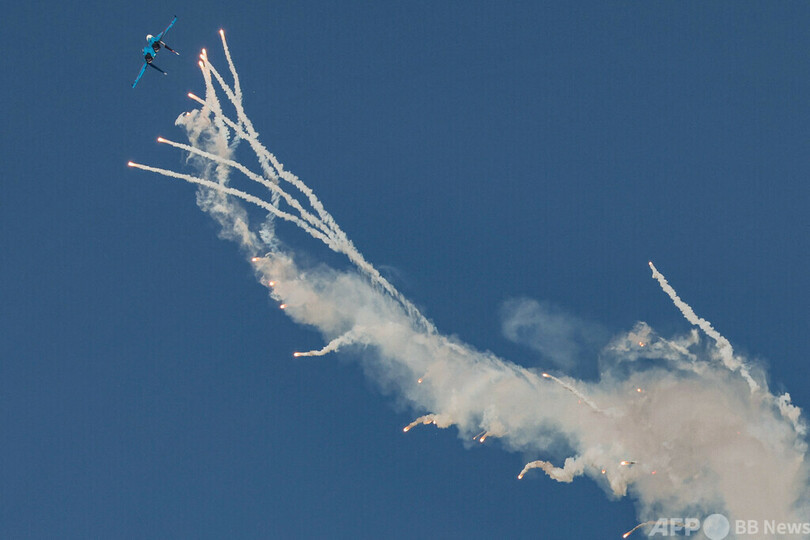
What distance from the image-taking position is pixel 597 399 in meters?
86.8

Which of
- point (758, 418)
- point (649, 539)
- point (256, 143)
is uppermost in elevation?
point (256, 143)

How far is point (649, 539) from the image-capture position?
86.1 metres

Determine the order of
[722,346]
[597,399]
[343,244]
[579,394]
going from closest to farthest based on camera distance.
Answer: [722,346]
[579,394]
[597,399]
[343,244]

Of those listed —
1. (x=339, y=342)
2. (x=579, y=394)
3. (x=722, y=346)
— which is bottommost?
(x=339, y=342)

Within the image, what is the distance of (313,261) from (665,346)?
113 ft

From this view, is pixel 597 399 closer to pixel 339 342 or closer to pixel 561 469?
pixel 561 469

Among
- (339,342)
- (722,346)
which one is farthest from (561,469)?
(339,342)

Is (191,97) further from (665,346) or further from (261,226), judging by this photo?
(665,346)

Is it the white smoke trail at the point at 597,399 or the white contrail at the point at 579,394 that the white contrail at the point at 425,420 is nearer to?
the white smoke trail at the point at 597,399

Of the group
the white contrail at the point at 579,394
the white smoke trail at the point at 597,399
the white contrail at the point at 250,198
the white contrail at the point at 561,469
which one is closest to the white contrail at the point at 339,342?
the white smoke trail at the point at 597,399

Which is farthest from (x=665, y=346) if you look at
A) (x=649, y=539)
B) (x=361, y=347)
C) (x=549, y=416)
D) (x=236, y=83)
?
(x=236, y=83)

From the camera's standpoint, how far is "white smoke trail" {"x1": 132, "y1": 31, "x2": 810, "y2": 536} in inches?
3388

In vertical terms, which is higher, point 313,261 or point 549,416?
point 313,261

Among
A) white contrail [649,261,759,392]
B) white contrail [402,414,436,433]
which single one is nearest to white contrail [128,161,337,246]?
white contrail [402,414,436,433]
